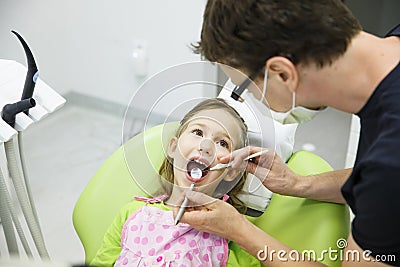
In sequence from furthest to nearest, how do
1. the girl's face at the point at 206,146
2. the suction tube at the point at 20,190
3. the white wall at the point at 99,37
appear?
the white wall at the point at 99,37, the suction tube at the point at 20,190, the girl's face at the point at 206,146

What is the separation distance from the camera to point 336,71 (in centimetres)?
105

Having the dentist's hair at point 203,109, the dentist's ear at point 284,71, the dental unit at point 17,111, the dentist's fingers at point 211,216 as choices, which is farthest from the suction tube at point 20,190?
the dentist's ear at point 284,71

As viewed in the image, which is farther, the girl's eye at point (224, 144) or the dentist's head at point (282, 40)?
the girl's eye at point (224, 144)

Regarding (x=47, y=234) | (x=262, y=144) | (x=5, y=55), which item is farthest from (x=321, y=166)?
(x=5, y=55)

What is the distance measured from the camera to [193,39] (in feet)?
8.16

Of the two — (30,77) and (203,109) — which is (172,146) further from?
(30,77)

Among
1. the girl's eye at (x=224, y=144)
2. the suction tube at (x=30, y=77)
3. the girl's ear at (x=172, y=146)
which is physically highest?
the suction tube at (x=30, y=77)

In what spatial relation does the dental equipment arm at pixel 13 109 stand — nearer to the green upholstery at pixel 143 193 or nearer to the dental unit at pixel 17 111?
the dental unit at pixel 17 111

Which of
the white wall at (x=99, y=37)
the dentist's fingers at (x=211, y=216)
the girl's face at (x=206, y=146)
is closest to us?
the dentist's fingers at (x=211, y=216)

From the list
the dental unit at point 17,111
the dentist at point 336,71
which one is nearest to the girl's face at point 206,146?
the dentist at point 336,71

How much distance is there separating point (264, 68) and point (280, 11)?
0.11m

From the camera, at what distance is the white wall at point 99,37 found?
245 cm

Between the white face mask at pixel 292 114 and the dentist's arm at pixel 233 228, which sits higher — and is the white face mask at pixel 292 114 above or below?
above

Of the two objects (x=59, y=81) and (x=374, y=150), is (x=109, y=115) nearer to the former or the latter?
(x=59, y=81)
